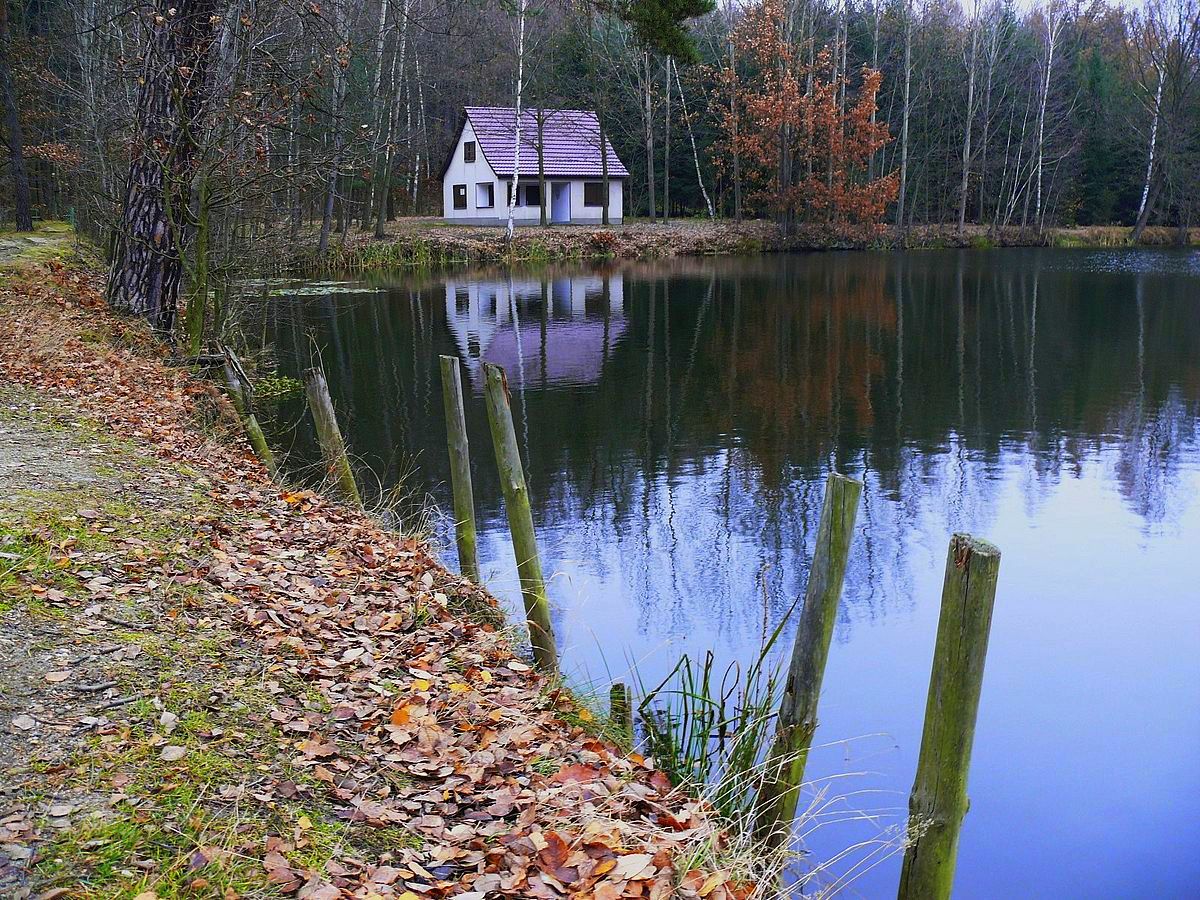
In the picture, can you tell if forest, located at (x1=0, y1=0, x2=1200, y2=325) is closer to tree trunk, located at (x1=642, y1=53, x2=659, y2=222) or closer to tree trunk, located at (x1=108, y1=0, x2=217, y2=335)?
tree trunk, located at (x1=642, y1=53, x2=659, y2=222)

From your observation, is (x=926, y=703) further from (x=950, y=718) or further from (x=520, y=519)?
(x=520, y=519)

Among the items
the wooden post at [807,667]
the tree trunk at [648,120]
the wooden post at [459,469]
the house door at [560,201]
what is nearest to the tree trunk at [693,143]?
the tree trunk at [648,120]

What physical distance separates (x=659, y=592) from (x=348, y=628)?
4.34 metres

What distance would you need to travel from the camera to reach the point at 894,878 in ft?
19.9

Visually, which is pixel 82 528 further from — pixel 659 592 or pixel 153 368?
pixel 153 368

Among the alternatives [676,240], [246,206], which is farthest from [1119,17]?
[246,206]

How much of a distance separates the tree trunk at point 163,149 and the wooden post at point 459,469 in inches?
212

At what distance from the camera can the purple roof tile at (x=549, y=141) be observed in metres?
57.3

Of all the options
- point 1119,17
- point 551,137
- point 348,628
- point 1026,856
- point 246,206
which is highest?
point 1119,17

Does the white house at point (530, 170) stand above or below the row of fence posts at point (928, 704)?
above

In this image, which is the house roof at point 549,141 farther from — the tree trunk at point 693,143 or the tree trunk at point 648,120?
the tree trunk at point 693,143

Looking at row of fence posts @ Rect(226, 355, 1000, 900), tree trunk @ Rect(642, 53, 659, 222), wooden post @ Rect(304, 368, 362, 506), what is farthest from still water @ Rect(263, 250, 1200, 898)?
tree trunk @ Rect(642, 53, 659, 222)

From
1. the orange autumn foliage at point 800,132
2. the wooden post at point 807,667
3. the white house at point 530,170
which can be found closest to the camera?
the wooden post at point 807,667

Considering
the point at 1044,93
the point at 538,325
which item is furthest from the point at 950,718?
the point at 1044,93
